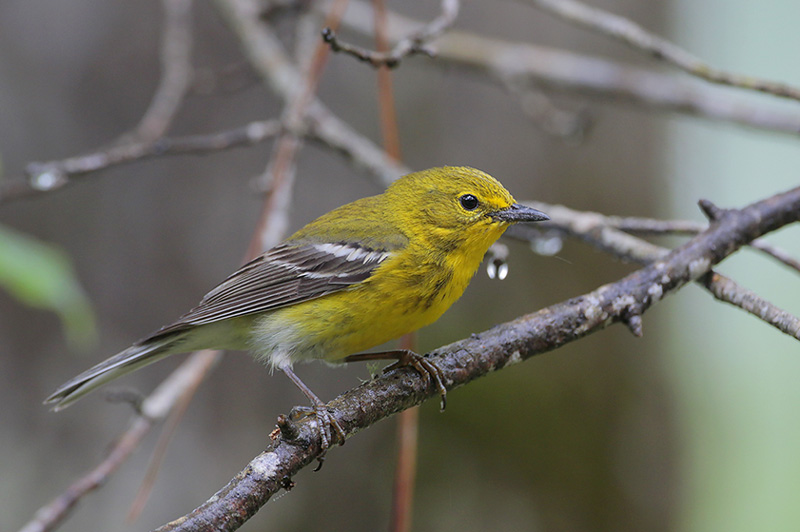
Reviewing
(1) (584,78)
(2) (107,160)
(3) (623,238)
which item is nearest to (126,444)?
(2) (107,160)

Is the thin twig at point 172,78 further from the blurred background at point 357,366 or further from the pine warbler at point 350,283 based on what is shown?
the pine warbler at point 350,283

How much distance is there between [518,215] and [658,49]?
3.49ft

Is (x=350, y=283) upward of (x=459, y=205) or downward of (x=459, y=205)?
downward

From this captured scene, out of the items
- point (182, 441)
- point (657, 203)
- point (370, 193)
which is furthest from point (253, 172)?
point (657, 203)

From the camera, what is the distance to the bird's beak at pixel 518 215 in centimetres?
307

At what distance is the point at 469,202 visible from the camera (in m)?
3.38

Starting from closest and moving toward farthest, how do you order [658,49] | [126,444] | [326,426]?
[326,426] < [126,444] < [658,49]

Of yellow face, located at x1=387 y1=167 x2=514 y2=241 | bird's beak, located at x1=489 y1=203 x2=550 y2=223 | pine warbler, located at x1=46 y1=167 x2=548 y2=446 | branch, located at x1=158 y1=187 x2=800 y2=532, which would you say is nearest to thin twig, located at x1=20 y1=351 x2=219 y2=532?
pine warbler, located at x1=46 y1=167 x2=548 y2=446

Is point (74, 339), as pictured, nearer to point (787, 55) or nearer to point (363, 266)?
point (363, 266)

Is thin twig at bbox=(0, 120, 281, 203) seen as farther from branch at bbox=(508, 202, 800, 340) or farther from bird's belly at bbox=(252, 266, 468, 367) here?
branch at bbox=(508, 202, 800, 340)

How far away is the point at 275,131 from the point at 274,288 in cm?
96

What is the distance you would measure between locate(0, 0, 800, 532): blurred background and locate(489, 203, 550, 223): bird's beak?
6.91ft

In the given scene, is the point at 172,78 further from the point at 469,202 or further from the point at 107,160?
the point at 469,202

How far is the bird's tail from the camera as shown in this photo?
10.2ft
